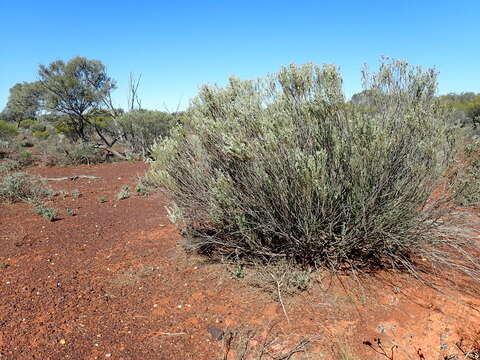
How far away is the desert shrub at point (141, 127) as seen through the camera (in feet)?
48.2

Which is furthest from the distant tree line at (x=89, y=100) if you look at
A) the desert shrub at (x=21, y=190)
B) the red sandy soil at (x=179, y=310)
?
the red sandy soil at (x=179, y=310)

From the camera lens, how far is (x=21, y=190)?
23.6 ft

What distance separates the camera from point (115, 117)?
49.9ft

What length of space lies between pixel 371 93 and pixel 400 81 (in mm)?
331

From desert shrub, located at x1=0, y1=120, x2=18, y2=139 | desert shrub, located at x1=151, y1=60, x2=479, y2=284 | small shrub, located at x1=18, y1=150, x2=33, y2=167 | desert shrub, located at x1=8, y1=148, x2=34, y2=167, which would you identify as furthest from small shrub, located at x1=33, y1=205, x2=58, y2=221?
desert shrub, located at x1=0, y1=120, x2=18, y2=139

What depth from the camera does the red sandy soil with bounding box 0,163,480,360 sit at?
2.60 meters

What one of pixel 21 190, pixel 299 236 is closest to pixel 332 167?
pixel 299 236

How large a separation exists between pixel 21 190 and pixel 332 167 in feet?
22.7

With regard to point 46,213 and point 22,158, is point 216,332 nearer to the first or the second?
point 46,213

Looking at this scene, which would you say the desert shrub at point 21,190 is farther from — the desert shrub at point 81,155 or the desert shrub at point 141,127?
the desert shrub at point 141,127

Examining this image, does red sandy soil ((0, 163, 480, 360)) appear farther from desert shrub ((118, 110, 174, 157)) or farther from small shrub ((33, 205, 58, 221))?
desert shrub ((118, 110, 174, 157))

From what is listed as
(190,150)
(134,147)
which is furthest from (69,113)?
(190,150)

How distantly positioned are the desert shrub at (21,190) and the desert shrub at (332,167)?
530 cm

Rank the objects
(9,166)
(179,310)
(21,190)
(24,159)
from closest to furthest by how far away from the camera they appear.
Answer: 1. (179,310)
2. (21,190)
3. (9,166)
4. (24,159)
